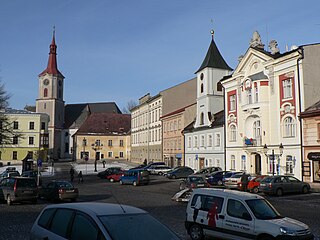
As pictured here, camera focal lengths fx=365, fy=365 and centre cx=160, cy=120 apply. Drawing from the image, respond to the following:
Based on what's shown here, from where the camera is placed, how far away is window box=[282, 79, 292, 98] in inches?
1382

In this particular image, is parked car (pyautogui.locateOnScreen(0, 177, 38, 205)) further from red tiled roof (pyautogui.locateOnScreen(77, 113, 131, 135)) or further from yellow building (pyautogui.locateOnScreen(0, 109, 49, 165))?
red tiled roof (pyautogui.locateOnScreen(77, 113, 131, 135))

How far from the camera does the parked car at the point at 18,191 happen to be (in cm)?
2114

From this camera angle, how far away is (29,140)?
262 ft

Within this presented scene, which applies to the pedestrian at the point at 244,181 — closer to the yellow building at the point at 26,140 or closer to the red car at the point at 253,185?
the red car at the point at 253,185

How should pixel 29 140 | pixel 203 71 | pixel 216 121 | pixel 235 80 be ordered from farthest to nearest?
pixel 29 140
pixel 203 71
pixel 216 121
pixel 235 80

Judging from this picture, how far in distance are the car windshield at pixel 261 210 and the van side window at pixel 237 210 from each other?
0.21m

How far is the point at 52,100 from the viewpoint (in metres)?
102

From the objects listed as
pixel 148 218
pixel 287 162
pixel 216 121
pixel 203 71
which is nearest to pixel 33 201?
pixel 148 218

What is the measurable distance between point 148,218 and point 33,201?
1780cm

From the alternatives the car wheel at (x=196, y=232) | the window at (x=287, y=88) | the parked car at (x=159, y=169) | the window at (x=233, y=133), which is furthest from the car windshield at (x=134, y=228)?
the parked car at (x=159, y=169)

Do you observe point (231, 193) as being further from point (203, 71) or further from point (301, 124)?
point (203, 71)

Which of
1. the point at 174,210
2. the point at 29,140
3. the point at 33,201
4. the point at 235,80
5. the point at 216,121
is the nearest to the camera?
the point at 174,210

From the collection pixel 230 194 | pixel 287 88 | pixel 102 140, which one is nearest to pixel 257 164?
pixel 287 88

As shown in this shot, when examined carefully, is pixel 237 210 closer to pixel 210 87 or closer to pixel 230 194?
pixel 230 194
